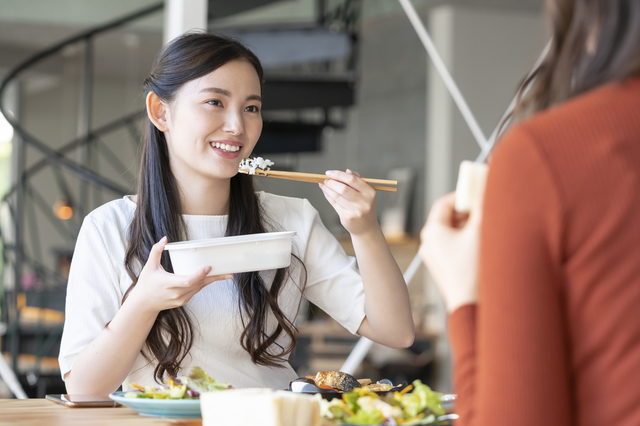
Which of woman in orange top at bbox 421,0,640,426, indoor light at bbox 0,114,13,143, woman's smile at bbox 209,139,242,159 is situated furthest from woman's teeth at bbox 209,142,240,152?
indoor light at bbox 0,114,13,143

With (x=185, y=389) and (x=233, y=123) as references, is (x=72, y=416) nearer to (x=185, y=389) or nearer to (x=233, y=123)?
(x=185, y=389)

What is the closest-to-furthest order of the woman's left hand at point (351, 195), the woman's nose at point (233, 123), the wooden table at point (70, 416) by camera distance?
the wooden table at point (70, 416)
the woman's left hand at point (351, 195)
the woman's nose at point (233, 123)

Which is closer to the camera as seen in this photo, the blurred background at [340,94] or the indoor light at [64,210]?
the blurred background at [340,94]

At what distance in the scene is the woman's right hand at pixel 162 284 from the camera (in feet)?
4.39

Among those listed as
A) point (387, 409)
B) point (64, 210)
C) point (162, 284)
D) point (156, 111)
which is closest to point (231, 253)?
point (162, 284)

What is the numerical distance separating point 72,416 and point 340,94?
3.55 m

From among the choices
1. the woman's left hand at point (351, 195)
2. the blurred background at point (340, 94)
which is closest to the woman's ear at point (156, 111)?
the woman's left hand at point (351, 195)

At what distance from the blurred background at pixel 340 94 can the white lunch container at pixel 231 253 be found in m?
3.09

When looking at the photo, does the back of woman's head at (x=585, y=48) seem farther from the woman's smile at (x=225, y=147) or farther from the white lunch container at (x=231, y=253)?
the woman's smile at (x=225, y=147)

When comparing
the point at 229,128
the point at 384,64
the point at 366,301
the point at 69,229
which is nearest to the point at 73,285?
the point at 229,128

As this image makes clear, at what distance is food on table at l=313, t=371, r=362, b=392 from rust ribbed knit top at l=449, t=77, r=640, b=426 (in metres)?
0.60

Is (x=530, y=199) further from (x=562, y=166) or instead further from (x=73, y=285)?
(x=73, y=285)

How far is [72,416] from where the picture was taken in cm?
118

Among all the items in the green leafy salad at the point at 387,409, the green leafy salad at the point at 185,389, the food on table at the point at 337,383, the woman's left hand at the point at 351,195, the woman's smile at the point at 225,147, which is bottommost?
the food on table at the point at 337,383
